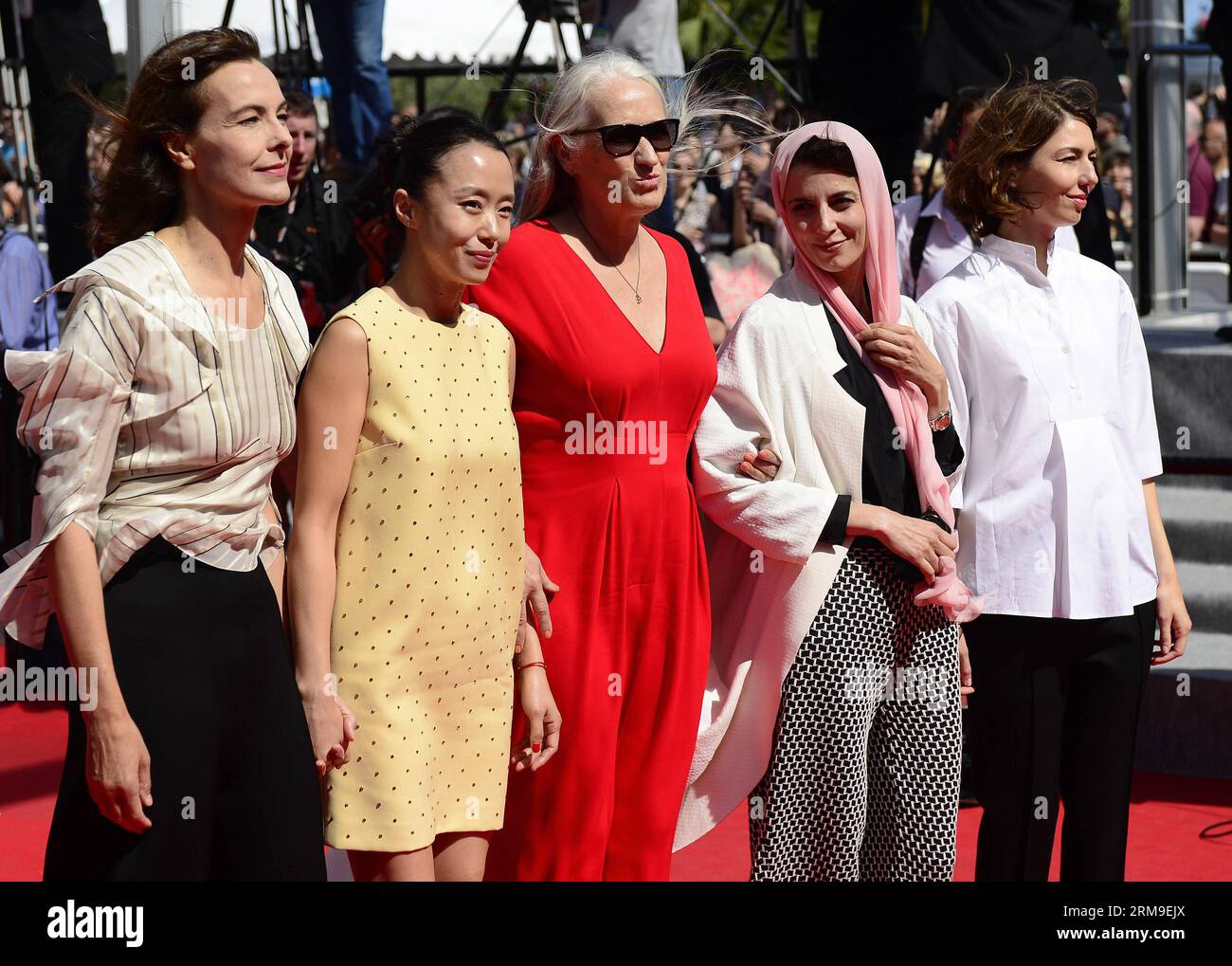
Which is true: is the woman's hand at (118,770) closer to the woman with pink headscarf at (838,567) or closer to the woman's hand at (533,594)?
the woman's hand at (533,594)

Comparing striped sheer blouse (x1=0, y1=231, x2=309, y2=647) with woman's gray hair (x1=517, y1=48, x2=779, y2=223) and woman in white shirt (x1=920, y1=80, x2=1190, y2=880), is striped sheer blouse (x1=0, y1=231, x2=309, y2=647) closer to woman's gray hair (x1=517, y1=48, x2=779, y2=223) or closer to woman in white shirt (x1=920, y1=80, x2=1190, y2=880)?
woman's gray hair (x1=517, y1=48, x2=779, y2=223)

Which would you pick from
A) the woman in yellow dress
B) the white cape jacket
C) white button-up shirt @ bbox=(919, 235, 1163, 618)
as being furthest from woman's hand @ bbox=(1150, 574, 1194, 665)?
the woman in yellow dress

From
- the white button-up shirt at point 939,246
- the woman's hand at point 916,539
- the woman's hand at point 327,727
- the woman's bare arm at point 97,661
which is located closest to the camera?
the woman's bare arm at point 97,661

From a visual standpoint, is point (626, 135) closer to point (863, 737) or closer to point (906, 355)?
point (906, 355)

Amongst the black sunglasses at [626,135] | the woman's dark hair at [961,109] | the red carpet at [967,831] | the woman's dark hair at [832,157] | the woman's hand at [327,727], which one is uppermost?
the woman's dark hair at [961,109]

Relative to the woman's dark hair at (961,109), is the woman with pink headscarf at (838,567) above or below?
below

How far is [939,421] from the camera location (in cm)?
321

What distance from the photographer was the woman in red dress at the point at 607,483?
9.87 ft

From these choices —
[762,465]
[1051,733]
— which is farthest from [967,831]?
[762,465]

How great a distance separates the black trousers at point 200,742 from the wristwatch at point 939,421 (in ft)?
4.58

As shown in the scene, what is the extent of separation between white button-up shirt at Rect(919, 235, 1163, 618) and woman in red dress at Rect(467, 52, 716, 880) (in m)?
0.58

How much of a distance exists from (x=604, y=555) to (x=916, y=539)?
1.94 ft

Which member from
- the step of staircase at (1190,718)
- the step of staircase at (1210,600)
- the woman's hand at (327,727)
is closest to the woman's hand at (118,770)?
the woman's hand at (327,727)

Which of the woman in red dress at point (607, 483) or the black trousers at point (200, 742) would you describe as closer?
the black trousers at point (200, 742)
